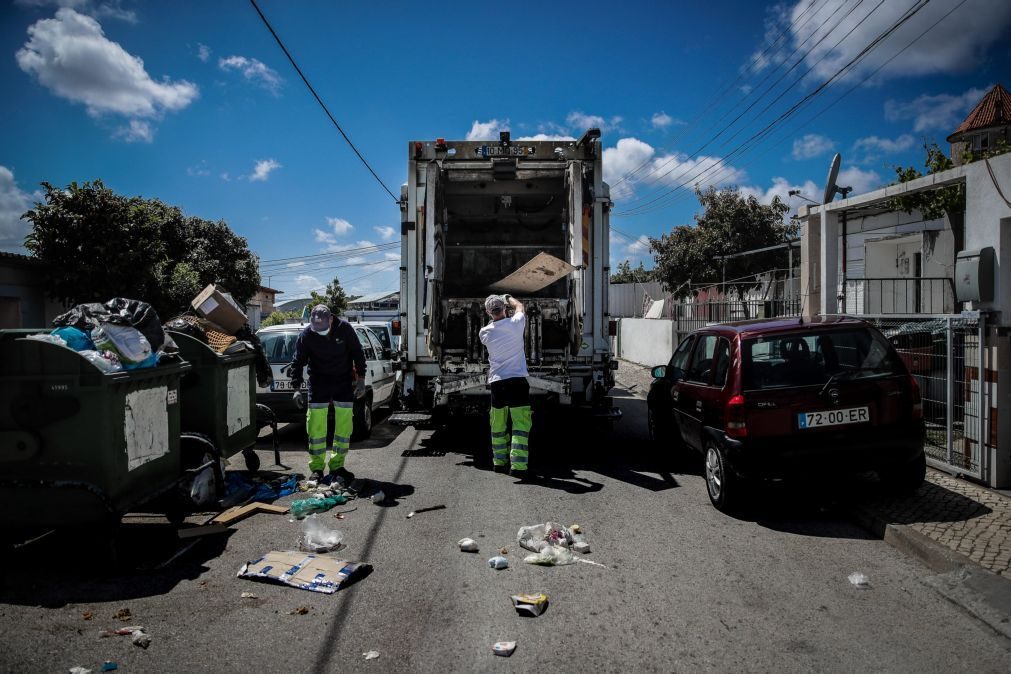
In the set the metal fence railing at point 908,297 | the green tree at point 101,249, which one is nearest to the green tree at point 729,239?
the metal fence railing at point 908,297

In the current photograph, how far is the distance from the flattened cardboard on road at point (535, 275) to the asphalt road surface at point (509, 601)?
→ 3.28m

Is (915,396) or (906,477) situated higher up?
(915,396)

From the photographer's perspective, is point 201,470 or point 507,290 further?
point 507,290

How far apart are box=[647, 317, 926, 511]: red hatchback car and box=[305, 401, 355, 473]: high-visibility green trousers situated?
3494 millimetres

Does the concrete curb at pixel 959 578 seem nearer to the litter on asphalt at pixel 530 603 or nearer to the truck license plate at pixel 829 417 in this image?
the truck license plate at pixel 829 417

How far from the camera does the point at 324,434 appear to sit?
Answer: 21.6 feet

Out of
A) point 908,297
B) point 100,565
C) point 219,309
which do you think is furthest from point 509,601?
point 908,297

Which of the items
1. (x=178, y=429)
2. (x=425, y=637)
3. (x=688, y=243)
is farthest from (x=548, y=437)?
(x=688, y=243)

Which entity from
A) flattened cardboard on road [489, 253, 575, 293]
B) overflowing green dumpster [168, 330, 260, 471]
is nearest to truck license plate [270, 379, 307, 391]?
overflowing green dumpster [168, 330, 260, 471]

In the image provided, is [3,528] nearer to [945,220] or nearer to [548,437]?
[548,437]

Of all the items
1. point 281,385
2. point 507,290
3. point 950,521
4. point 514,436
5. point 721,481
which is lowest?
point 950,521

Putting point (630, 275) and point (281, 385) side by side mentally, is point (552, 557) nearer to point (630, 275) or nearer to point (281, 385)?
point (281, 385)

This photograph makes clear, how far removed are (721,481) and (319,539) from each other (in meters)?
3.19

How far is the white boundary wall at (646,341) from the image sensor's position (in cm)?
1898
